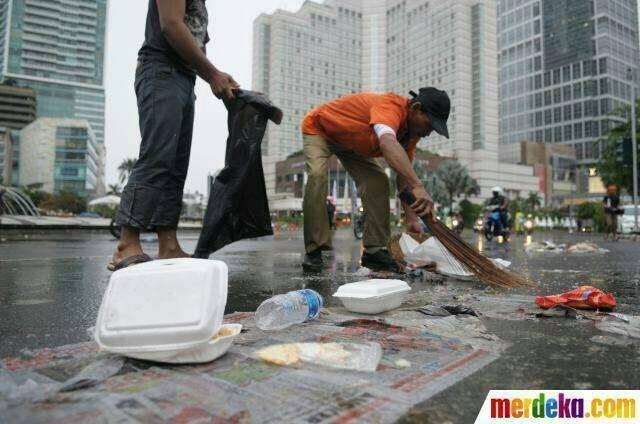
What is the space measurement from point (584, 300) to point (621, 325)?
1.25 ft

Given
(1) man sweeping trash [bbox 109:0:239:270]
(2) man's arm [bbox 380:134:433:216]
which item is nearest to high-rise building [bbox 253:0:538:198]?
(2) man's arm [bbox 380:134:433:216]

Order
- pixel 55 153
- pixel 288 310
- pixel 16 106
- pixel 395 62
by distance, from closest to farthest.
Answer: pixel 288 310, pixel 55 153, pixel 16 106, pixel 395 62

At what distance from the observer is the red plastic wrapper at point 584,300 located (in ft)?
6.23

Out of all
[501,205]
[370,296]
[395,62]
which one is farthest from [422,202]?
[395,62]

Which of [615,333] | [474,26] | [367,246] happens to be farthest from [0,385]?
[474,26]

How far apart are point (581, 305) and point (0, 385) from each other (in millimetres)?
2071

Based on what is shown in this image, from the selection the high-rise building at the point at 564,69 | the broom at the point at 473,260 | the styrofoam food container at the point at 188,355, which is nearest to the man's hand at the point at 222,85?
the broom at the point at 473,260

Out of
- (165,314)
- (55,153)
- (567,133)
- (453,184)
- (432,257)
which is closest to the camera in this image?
(165,314)

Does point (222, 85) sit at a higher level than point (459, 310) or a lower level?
higher

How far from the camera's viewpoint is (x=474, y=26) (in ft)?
320

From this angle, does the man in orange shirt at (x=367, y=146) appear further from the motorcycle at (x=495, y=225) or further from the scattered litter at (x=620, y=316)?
the motorcycle at (x=495, y=225)

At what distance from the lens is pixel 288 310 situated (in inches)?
66.8

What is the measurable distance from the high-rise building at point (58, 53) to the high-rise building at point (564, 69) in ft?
398

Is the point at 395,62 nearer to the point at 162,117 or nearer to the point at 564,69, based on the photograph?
the point at 564,69
